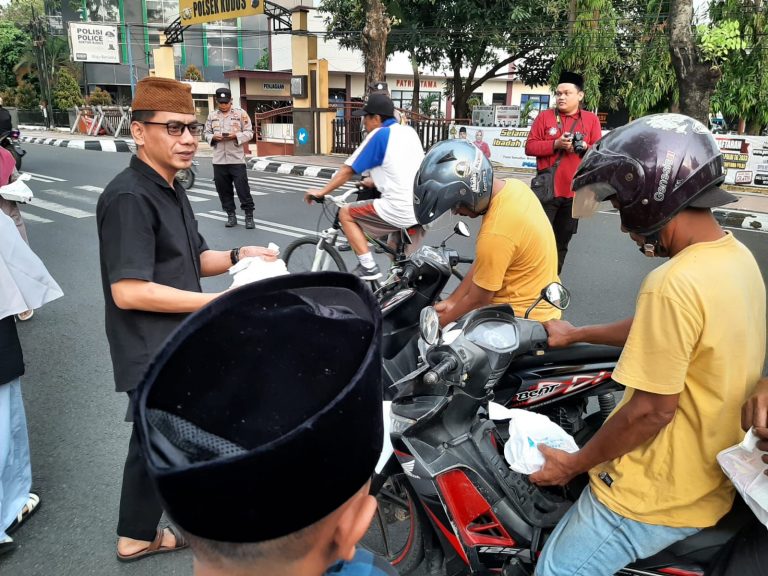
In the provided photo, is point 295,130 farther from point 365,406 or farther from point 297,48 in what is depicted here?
point 365,406

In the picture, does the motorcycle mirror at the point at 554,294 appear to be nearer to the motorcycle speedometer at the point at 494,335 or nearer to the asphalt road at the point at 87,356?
the motorcycle speedometer at the point at 494,335

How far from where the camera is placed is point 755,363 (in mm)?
1513

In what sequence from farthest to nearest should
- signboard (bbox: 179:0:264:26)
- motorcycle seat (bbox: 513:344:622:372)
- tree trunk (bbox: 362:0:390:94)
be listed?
signboard (bbox: 179:0:264:26) < tree trunk (bbox: 362:0:390:94) < motorcycle seat (bbox: 513:344:622:372)

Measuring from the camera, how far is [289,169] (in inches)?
632

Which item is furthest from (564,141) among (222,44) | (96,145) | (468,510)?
(222,44)

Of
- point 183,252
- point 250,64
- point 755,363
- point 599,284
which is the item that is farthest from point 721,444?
point 250,64

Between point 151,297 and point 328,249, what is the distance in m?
3.32

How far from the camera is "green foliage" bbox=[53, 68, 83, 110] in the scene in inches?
1391

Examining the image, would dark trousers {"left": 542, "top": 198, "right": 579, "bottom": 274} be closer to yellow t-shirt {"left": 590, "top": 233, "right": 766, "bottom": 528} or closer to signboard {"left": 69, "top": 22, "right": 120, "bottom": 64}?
yellow t-shirt {"left": 590, "top": 233, "right": 766, "bottom": 528}

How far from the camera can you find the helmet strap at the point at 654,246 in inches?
64.0

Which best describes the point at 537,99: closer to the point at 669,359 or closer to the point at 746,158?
the point at 746,158

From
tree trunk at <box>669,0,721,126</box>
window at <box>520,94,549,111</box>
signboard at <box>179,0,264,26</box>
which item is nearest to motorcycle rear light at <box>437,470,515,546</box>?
tree trunk at <box>669,0,721,126</box>

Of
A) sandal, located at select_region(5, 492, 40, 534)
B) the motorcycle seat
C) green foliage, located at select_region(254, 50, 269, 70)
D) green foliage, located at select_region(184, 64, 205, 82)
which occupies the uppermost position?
green foliage, located at select_region(254, 50, 269, 70)

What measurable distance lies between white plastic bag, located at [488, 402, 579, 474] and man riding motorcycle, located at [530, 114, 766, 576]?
155 mm
